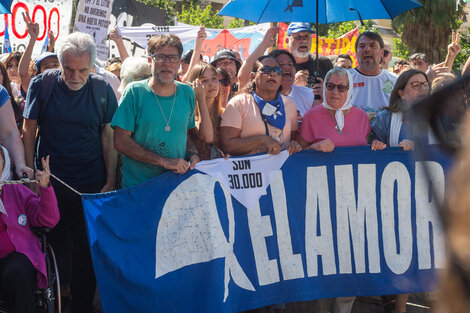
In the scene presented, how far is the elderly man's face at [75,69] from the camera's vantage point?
4242 millimetres

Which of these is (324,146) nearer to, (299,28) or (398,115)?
(398,115)

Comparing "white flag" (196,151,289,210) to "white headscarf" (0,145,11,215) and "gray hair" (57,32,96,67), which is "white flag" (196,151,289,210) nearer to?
"gray hair" (57,32,96,67)

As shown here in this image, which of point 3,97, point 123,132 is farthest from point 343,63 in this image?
point 3,97

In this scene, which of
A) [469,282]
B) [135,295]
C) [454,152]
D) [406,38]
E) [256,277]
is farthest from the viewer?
[406,38]

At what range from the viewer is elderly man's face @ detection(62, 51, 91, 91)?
13.9 ft

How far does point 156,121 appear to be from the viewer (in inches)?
165

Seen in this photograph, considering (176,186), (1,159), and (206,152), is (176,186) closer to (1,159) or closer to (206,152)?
(206,152)

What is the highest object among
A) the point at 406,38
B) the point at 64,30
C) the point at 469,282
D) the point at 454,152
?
the point at 406,38

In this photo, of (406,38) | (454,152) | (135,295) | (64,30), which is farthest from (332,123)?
(406,38)

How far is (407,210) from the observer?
475 cm

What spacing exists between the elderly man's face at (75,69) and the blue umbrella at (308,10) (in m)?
2.55

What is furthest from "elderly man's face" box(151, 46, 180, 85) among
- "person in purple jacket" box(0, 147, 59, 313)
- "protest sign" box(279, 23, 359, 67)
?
"protest sign" box(279, 23, 359, 67)

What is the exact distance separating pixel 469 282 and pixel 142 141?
350 centimetres

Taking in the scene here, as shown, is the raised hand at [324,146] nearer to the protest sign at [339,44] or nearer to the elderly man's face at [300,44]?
the elderly man's face at [300,44]
